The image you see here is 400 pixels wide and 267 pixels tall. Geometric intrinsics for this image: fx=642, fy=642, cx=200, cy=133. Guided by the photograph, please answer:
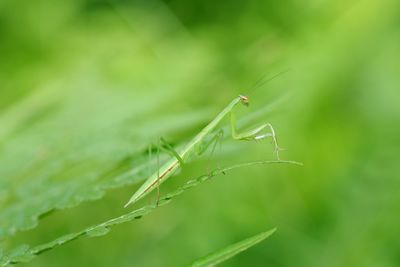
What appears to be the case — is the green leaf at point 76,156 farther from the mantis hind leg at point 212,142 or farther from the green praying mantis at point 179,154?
the mantis hind leg at point 212,142

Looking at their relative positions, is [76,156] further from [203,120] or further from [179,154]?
[203,120]

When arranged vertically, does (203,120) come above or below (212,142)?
above

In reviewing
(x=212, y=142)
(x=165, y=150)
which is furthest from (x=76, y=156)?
(x=212, y=142)

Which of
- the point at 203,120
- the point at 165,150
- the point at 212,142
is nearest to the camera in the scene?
the point at 165,150

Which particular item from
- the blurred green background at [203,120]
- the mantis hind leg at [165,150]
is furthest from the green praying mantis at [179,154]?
the blurred green background at [203,120]

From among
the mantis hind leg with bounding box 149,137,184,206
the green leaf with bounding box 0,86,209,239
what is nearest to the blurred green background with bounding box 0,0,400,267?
the green leaf with bounding box 0,86,209,239

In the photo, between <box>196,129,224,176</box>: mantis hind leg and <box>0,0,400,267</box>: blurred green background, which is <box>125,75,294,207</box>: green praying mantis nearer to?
<box>196,129,224,176</box>: mantis hind leg

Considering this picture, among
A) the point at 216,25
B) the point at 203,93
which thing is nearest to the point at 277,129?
the point at 203,93

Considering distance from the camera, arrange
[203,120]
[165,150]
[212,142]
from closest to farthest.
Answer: [165,150], [212,142], [203,120]
